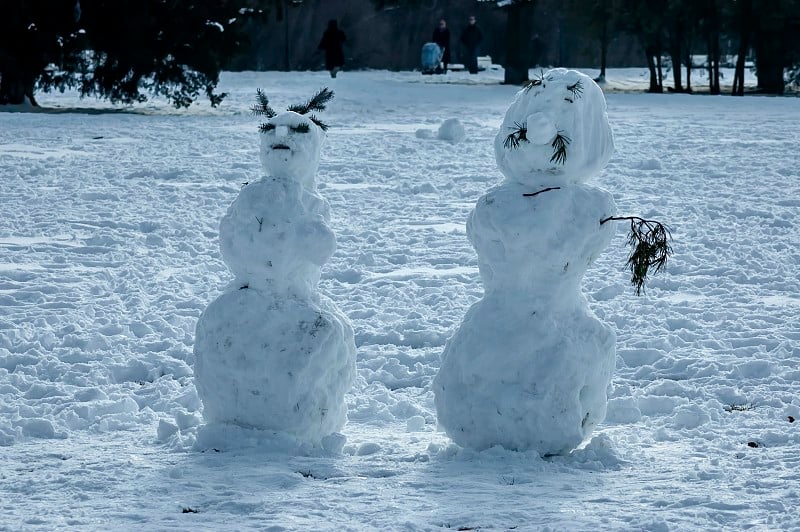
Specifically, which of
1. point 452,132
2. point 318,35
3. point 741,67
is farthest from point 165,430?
point 318,35

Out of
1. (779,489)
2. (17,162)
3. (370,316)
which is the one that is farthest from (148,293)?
(17,162)

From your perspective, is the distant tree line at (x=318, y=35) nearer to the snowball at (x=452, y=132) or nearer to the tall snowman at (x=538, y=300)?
the snowball at (x=452, y=132)

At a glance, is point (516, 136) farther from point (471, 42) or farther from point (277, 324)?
point (471, 42)

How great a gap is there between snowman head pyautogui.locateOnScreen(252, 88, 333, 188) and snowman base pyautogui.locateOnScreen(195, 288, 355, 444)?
1.75 feet

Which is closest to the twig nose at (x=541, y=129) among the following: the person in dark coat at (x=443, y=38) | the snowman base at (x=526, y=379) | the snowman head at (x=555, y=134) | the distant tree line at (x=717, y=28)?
the snowman head at (x=555, y=134)

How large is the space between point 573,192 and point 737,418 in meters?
1.54

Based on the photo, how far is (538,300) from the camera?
186 inches

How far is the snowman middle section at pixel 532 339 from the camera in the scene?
462 centimetres

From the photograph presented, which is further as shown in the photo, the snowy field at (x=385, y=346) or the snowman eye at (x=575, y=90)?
the snowman eye at (x=575, y=90)

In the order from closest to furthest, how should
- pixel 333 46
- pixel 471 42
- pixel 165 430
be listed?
pixel 165 430
pixel 333 46
pixel 471 42

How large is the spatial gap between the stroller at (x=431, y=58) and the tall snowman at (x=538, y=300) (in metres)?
30.4

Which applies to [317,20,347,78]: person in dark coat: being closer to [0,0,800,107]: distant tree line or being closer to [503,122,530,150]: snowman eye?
[0,0,800,107]: distant tree line

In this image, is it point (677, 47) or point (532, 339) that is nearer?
point (532, 339)

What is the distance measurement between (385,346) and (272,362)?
219 centimetres
